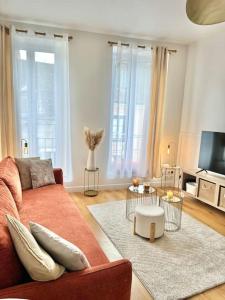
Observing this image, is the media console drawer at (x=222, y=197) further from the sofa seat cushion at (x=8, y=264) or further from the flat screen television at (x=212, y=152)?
the sofa seat cushion at (x=8, y=264)

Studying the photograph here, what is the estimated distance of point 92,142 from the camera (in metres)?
3.87

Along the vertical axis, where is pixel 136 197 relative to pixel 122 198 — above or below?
Result: above

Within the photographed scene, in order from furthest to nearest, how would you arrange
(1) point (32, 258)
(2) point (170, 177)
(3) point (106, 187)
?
(2) point (170, 177), (3) point (106, 187), (1) point (32, 258)

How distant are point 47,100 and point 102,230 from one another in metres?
2.19

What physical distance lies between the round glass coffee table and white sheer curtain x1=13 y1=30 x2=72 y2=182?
130cm

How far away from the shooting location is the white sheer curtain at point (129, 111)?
4.03 meters

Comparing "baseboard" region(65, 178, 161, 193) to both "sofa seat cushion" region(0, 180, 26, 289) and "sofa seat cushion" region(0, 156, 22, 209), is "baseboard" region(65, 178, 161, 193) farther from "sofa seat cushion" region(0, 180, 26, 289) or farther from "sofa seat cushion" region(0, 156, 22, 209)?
"sofa seat cushion" region(0, 180, 26, 289)

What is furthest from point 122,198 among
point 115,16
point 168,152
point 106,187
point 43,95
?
point 115,16

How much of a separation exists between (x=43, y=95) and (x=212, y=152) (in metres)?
2.81

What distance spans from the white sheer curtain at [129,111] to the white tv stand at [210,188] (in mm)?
1007

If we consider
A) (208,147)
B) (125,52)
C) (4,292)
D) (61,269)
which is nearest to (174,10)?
(125,52)

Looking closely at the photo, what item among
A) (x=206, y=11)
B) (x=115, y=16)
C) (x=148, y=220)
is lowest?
(x=148, y=220)

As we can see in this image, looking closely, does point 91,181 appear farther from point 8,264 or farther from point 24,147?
point 8,264

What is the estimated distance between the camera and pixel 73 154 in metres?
4.09
